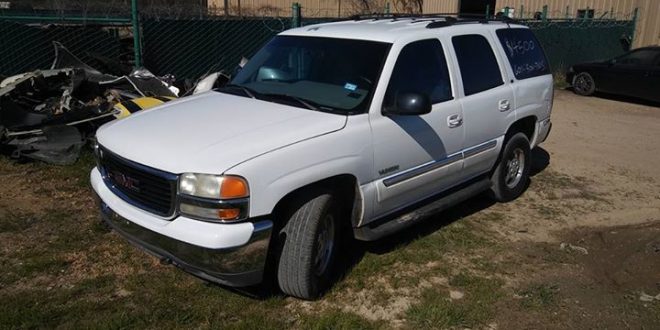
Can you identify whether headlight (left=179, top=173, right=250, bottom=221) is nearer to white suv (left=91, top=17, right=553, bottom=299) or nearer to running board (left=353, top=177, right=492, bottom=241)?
white suv (left=91, top=17, right=553, bottom=299)

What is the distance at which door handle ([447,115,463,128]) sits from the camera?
15.2ft

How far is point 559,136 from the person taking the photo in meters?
9.72

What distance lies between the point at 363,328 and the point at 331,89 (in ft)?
→ 5.65

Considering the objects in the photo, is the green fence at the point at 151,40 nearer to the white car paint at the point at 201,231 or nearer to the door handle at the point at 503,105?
the door handle at the point at 503,105

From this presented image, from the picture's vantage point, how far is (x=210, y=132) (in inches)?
143

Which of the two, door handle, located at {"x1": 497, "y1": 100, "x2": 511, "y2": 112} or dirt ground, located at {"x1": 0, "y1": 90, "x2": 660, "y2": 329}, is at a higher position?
door handle, located at {"x1": 497, "y1": 100, "x2": 511, "y2": 112}

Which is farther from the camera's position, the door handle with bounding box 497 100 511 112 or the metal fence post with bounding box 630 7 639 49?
the metal fence post with bounding box 630 7 639 49

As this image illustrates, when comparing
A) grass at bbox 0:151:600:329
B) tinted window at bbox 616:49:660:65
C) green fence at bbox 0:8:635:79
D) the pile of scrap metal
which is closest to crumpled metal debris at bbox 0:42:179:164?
the pile of scrap metal

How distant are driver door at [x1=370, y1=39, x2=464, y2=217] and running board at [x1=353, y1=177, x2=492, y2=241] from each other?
0.09 metres

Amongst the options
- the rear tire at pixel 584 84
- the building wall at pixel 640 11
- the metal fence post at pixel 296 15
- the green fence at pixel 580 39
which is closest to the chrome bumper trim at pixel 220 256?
the metal fence post at pixel 296 15

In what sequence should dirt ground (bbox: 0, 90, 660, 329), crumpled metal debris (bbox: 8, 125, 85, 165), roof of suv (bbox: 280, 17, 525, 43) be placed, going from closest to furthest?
dirt ground (bbox: 0, 90, 660, 329) < roof of suv (bbox: 280, 17, 525, 43) < crumpled metal debris (bbox: 8, 125, 85, 165)

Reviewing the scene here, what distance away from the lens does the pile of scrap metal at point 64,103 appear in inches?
249

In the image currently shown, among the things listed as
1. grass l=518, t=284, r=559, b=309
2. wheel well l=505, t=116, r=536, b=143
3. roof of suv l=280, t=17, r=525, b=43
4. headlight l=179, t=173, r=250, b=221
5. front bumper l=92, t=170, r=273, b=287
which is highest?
roof of suv l=280, t=17, r=525, b=43

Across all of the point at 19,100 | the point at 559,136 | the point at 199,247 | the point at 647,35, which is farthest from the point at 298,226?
the point at 647,35
